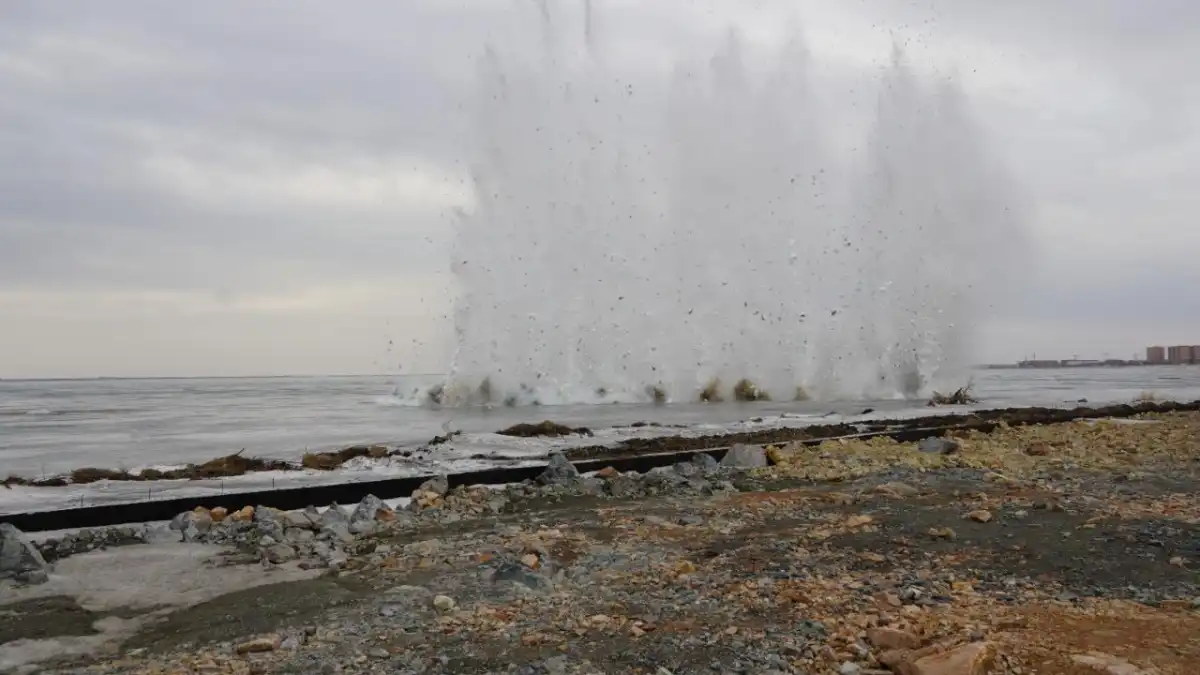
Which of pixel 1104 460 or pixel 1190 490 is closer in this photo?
pixel 1190 490

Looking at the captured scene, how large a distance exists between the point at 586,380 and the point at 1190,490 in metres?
35.7

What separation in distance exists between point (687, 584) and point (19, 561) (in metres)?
5.72

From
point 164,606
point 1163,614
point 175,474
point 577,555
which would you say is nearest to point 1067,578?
point 1163,614

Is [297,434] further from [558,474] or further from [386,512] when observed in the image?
[386,512]

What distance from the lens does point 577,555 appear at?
7.79m

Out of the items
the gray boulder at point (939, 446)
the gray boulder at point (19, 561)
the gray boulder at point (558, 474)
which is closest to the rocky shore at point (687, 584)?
the gray boulder at point (19, 561)

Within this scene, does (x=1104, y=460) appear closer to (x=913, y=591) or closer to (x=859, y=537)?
(x=859, y=537)

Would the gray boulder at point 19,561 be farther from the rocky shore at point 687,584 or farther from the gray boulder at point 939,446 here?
the gray boulder at point 939,446

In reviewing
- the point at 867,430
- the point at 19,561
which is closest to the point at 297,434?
the point at 867,430

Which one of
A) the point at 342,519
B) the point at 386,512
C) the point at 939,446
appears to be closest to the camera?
the point at 342,519

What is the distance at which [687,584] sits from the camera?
6.44 meters

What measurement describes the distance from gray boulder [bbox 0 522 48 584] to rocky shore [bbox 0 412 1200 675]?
22 mm

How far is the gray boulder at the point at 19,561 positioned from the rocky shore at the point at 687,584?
0.9 inches

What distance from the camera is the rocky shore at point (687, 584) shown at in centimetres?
489
